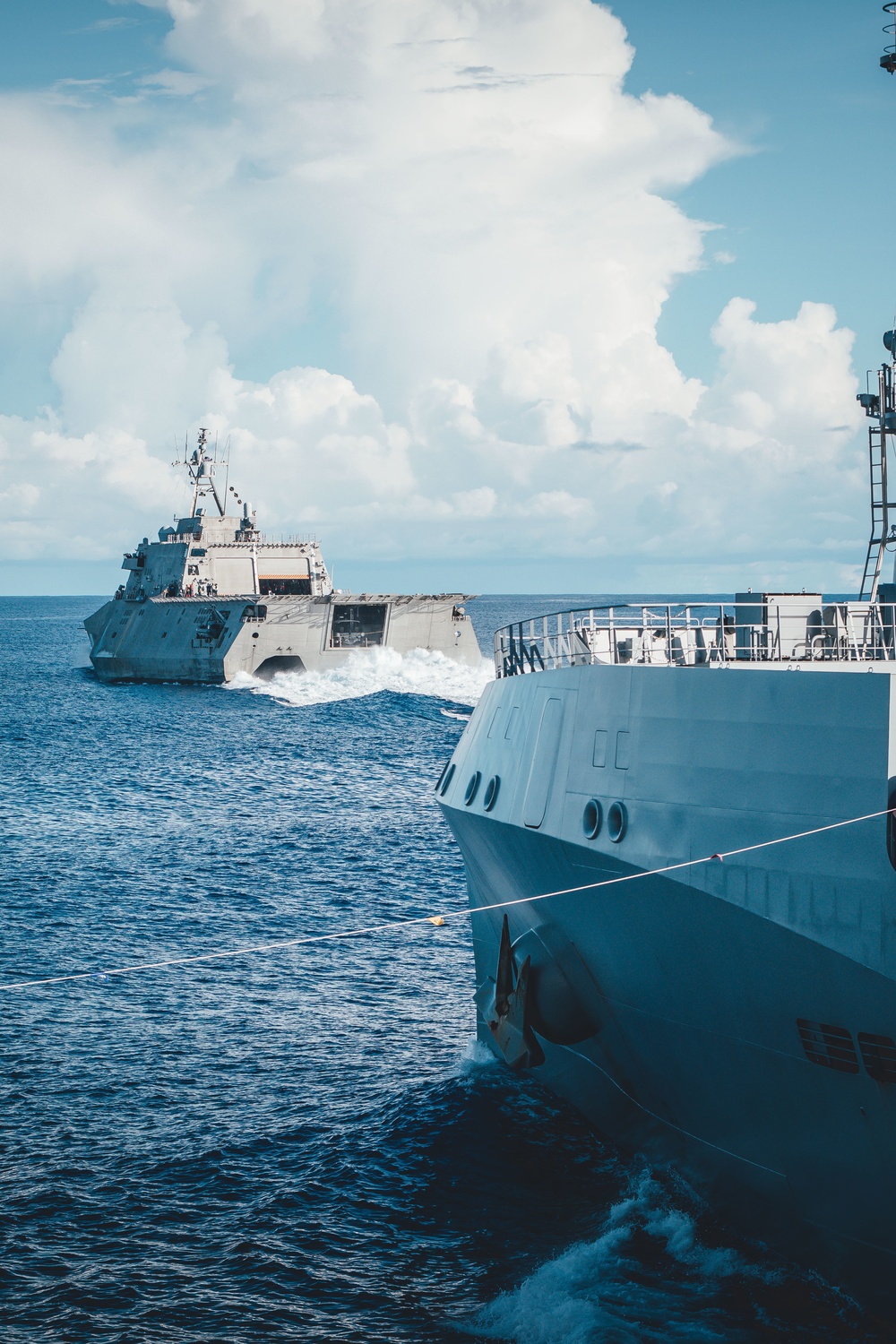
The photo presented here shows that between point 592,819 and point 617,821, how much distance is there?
452mm

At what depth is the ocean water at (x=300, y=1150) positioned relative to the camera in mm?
12523

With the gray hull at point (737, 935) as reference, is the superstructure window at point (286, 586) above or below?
above

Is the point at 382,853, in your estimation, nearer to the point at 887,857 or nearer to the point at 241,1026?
the point at 241,1026

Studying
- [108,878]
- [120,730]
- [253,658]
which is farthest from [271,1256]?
[253,658]

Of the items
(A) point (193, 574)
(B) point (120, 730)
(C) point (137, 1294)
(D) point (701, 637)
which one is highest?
(A) point (193, 574)

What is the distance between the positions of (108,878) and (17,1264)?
56.9ft

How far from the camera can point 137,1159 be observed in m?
15.8

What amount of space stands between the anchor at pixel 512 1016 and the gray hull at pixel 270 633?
2343 inches

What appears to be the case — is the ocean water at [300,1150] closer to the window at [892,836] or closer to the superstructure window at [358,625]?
the window at [892,836]

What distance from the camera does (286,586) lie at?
85.5 metres

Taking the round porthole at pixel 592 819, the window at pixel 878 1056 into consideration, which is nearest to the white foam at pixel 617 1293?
the window at pixel 878 1056

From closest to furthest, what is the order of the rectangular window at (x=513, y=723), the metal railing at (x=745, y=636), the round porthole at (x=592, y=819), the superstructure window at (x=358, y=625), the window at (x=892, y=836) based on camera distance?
1. the window at (x=892, y=836)
2. the round porthole at (x=592, y=819)
3. the metal railing at (x=745, y=636)
4. the rectangular window at (x=513, y=723)
5. the superstructure window at (x=358, y=625)

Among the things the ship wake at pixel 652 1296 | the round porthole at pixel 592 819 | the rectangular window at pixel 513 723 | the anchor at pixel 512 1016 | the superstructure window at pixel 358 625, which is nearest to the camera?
the ship wake at pixel 652 1296

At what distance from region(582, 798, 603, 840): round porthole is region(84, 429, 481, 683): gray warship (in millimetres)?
61873
